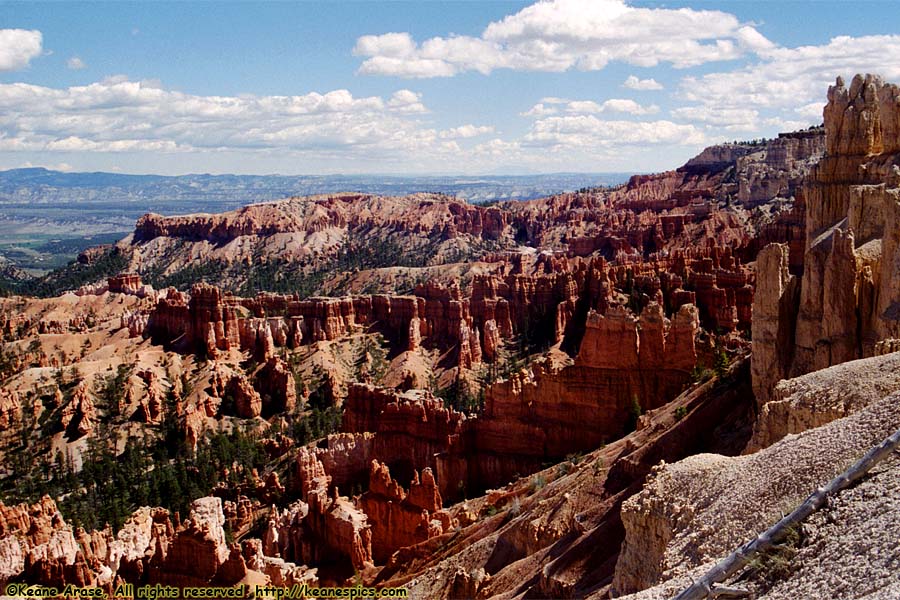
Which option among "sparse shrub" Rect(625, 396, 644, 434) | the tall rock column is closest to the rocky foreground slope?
the tall rock column

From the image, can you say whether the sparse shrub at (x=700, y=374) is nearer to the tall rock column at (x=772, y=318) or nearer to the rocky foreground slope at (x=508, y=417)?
the rocky foreground slope at (x=508, y=417)

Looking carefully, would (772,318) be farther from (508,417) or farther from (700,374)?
(508,417)

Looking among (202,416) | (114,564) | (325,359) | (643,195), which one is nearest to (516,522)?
(114,564)

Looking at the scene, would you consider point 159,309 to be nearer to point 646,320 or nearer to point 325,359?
point 325,359

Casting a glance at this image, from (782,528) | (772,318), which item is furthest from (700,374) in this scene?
(782,528)

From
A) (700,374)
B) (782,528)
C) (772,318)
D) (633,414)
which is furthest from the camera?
(633,414)

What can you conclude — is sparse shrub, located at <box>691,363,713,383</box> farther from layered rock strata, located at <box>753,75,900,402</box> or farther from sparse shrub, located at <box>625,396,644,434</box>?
layered rock strata, located at <box>753,75,900,402</box>

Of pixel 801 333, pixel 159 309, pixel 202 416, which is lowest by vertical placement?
pixel 202 416
